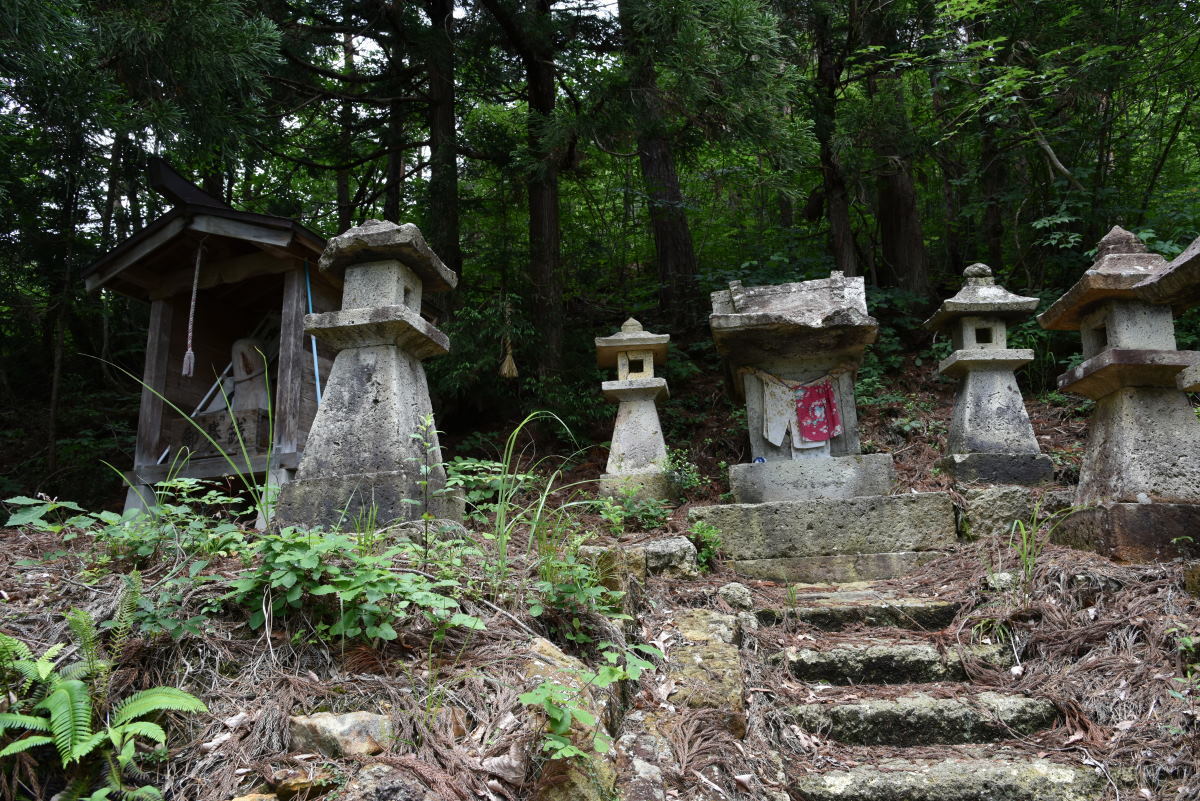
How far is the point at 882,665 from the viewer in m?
3.46

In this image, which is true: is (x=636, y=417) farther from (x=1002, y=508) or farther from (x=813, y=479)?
(x=1002, y=508)

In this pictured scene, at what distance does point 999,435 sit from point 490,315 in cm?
486

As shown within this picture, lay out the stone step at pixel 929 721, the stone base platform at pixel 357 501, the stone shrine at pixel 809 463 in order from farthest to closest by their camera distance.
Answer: the stone shrine at pixel 809 463 → the stone base platform at pixel 357 501 → the stone step at pixel 929 721

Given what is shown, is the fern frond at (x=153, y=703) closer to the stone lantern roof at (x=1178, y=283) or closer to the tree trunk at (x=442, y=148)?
the stone lantern roof at (x=1178, y=283)

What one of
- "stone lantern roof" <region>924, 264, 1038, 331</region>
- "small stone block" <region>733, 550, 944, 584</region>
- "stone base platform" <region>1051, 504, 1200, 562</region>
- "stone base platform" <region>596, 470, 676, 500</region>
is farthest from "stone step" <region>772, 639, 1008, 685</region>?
"stone lantern roof" <region>924, 264, 1038, 331</region>

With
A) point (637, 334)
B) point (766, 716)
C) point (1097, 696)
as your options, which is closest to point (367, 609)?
point (766, 716)

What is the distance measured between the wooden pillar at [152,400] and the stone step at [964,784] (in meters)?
5.66

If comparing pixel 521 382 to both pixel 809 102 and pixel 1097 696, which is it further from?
pixel 1097 696

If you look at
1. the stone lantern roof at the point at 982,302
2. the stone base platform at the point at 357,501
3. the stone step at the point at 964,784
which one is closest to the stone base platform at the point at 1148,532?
the stone step at the point at 964,784

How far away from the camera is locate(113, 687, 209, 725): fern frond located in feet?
6.47

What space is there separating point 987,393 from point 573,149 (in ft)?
15.2

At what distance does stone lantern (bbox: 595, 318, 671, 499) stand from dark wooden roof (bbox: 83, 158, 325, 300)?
9.01 feet

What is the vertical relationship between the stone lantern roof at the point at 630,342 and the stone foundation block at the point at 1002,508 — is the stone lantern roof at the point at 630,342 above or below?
above

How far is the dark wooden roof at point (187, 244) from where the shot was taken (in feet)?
20.2
